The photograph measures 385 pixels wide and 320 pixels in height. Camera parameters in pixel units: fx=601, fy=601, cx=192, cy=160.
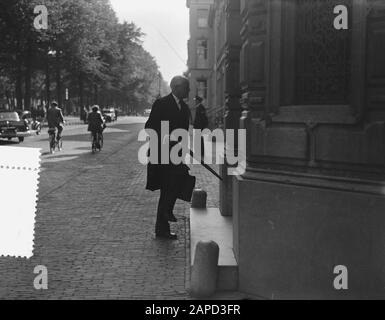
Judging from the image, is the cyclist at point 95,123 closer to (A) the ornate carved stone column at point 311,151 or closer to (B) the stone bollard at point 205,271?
(A) the ornate carved stone column at point 311,151

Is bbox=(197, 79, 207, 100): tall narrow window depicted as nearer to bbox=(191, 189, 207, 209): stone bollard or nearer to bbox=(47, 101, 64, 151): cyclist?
bbox=(47, 101, 64, 151): cyclist

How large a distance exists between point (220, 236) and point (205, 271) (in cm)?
173

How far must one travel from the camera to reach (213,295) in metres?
5.31

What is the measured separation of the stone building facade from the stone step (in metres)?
0.12

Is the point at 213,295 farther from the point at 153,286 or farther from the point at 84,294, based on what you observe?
the point at 84,294

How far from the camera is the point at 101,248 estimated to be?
7.14 meters

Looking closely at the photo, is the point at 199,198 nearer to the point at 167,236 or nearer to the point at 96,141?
the point at 167,236

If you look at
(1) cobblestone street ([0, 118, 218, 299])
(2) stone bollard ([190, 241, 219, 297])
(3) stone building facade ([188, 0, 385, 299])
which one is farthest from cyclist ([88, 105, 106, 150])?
(2) stone bollard ([190, 241, 219, 297])

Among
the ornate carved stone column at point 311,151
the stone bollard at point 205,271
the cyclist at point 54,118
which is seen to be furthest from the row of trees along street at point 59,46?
the stone bollard at point 205,271

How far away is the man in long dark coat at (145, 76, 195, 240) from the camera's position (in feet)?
24.6

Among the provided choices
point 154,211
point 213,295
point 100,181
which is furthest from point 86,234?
point 100,181

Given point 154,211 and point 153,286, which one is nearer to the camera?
point 153,286

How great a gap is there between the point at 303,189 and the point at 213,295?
124 cm
